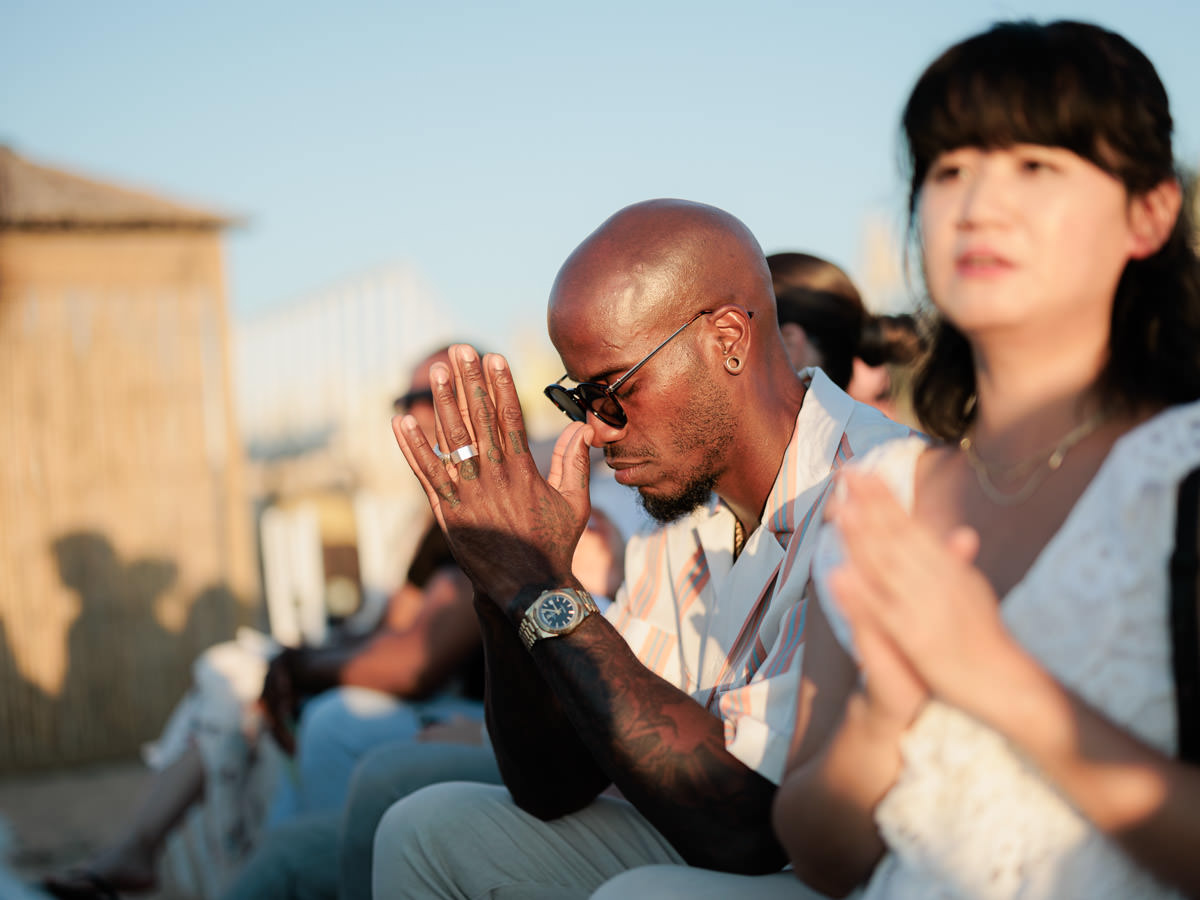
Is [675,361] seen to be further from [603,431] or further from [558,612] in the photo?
[558,612]

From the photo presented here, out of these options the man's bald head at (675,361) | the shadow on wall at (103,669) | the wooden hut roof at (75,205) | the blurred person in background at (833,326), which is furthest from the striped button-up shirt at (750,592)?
the wooden hut roof at (75,205)

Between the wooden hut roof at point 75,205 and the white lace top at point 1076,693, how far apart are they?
9.16m

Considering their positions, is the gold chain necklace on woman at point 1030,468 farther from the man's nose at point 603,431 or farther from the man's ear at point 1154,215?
the man's nose at point 603,431

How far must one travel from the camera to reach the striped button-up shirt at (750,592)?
2.01m

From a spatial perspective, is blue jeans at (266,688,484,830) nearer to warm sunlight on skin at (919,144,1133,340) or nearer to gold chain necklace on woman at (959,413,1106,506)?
gold chain necklace on woman at (959,413,1106,506)

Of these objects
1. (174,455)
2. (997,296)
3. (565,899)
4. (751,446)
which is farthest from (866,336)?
(174,455)

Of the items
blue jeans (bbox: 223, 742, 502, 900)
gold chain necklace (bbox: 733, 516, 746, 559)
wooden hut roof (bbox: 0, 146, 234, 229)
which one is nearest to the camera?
gold chain necklace (bbox: 733, 516, 746, 559)

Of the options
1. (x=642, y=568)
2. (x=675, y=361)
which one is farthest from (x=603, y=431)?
(x=642, y=568)

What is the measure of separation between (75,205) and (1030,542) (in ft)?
31.3

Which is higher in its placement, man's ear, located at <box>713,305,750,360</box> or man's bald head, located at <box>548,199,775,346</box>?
man's bald head, located at <box>548,199,775,346</box>

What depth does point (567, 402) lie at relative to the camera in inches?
111

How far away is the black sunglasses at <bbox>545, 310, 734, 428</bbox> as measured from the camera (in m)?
2.79

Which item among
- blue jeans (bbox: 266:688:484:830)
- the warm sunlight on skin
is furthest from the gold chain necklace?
blue jeans (bbox: 266:688:484:830)

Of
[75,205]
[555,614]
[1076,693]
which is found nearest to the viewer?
[1076,693]
